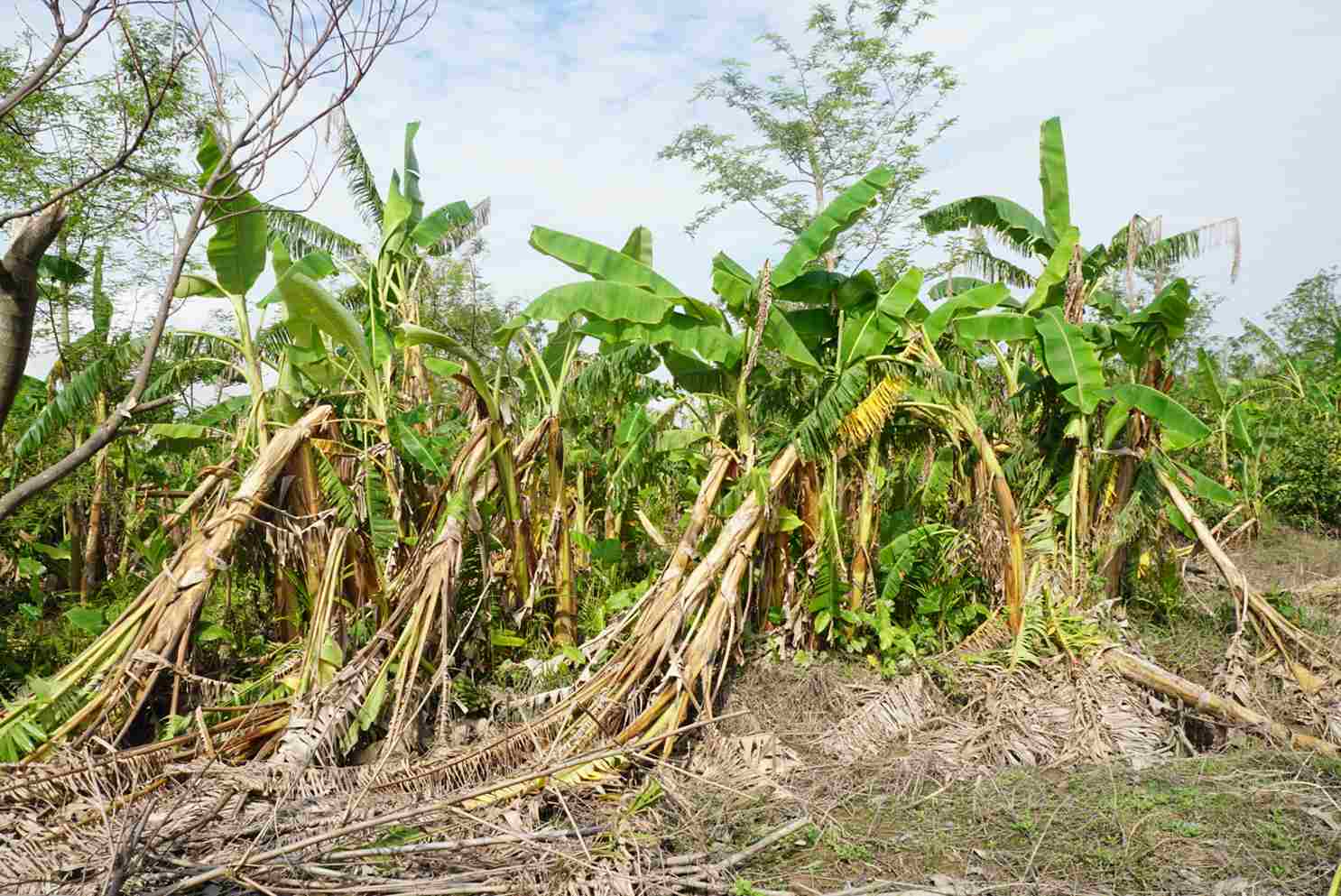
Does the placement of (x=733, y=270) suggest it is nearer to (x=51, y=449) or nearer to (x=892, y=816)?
(x=892, y=816)

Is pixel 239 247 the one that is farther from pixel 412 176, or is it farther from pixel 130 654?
pixel 412 176

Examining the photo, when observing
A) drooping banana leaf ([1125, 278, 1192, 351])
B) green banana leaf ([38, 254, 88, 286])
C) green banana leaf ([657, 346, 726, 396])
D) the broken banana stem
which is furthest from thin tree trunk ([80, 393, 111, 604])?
drooping banana leaf ([1125, 278, 1192, 351])

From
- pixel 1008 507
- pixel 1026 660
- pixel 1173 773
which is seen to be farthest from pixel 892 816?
pixel 1008 507

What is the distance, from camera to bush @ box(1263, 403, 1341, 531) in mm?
10617

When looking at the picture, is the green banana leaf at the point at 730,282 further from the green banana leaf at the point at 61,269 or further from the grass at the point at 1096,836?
the green banana leaf at the point at 61,269

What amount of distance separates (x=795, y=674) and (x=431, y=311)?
9453mm

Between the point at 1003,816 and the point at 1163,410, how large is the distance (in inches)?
119

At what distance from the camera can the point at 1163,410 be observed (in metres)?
5.63

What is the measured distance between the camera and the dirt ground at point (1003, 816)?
3348 mm

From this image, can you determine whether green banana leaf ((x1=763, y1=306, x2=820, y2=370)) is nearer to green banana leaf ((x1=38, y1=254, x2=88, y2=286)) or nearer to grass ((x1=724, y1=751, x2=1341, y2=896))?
grass ((x1=724, y1=751, x2=1341, y2=896))

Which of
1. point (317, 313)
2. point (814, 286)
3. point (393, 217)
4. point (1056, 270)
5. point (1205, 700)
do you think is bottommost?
point (1205, 700)

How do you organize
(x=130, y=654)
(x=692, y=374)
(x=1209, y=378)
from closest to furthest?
1. (x=130, y=654)
2. (x=692, y=374)
3. (x=1209, y=378)

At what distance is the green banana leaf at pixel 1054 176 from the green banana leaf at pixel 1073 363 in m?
1.50

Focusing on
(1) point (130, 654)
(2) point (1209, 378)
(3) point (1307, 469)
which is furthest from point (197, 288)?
(3) point (1307, 469)
